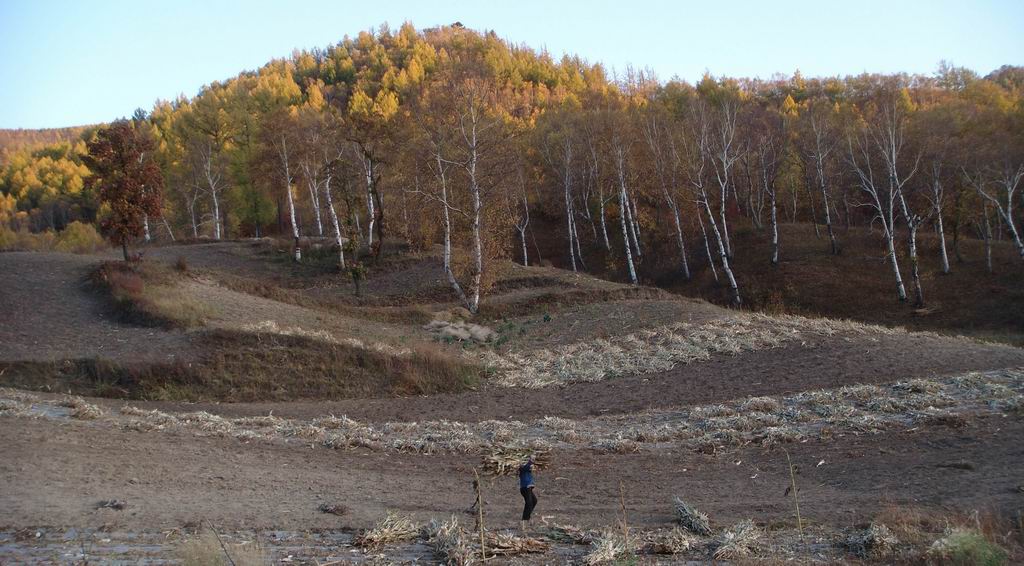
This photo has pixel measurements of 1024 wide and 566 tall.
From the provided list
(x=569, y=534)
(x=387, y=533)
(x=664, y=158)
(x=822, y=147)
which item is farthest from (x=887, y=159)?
(x=387, y=533)

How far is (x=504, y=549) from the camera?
8.05 metres

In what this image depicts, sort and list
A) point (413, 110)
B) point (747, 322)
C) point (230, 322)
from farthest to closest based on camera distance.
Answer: point (413, 110)
point (747, 322)
point (230, 322)

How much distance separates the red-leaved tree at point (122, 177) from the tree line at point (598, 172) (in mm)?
658

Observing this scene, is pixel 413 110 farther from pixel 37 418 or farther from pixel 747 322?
pixel 37 418

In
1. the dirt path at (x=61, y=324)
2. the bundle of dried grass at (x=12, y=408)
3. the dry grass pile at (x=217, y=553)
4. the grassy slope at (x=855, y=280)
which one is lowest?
the grassy slope at (x=855, y=280)

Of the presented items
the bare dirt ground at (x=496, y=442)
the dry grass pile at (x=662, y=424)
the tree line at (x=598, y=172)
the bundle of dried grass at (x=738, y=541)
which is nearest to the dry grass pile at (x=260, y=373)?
the bare dirt ground at (x=496, y=442)

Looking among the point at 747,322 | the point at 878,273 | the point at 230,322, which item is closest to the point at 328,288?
the point at 230,322

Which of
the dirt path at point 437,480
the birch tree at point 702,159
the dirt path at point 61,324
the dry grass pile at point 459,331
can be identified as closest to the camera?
the dirt path at point 437,480

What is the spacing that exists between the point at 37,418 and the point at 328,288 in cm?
2788

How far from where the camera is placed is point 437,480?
11.8 m

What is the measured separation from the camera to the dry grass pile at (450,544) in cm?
775

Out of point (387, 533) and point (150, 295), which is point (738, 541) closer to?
point (387, 533)

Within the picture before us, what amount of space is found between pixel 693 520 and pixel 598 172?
45380mm

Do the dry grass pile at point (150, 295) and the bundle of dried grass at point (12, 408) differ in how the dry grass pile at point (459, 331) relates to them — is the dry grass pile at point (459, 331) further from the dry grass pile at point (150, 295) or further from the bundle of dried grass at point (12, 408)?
the bundle of dried grass at point (12, 408)
